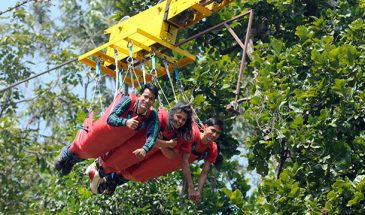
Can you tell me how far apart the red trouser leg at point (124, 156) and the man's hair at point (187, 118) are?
27 centimetres

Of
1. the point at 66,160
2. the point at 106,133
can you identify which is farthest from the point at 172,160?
the point at 66,160

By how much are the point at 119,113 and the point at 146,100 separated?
0.23m

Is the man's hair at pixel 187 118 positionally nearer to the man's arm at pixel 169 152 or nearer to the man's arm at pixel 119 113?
the man's arm at pixel 169 152

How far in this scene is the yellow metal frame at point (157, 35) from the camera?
9.89m

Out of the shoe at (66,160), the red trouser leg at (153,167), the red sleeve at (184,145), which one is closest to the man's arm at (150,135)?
the red sleeve at (184,145)

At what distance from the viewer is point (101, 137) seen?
940cm

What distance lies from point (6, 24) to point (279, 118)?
7192 mm

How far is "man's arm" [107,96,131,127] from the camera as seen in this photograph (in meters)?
9.09

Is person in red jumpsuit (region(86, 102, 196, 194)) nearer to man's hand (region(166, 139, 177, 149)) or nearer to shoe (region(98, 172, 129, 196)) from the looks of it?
man's hand (region(166, 139, 177, 149))

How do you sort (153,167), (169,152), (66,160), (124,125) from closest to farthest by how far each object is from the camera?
(124,125) < (169,152) < (153,167) < (66,160)

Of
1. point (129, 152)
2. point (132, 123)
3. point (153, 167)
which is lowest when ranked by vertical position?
point (153, 167)

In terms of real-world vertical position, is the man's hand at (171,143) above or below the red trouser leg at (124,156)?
above

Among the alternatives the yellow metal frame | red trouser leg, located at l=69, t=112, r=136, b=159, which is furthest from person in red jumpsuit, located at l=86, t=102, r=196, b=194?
the yellow metal frame

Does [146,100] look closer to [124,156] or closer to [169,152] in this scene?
[169,152]
